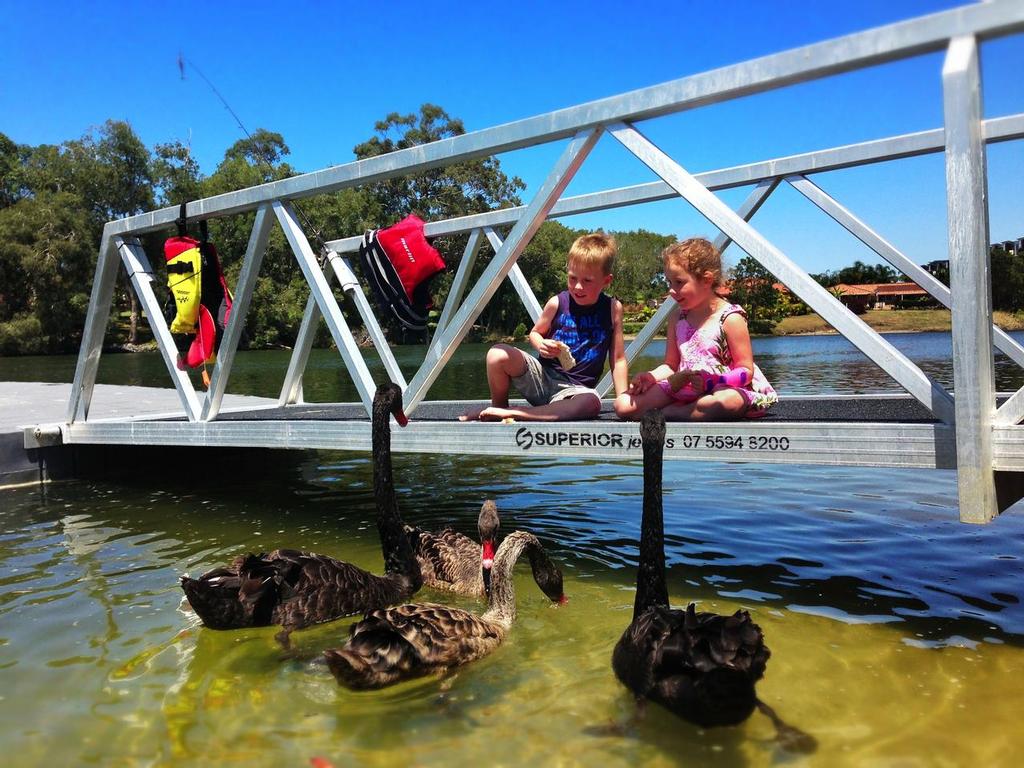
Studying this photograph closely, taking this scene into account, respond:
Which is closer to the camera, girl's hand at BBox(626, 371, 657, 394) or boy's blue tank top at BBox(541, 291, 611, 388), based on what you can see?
girl's hand at BBox(626, 371, 657, 394)

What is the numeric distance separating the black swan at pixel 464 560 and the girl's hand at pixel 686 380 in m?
1.36

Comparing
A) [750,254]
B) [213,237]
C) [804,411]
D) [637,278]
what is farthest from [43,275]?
[637,278]

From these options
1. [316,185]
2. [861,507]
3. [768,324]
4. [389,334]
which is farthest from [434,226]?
[768,324]

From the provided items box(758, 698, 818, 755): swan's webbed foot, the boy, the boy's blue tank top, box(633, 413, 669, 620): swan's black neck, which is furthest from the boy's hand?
box(758, 698, 818, 755): swan's webbed foot

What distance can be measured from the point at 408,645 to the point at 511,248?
270cm

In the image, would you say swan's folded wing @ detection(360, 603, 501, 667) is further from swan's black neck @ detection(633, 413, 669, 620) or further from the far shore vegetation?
the far shore vegetation

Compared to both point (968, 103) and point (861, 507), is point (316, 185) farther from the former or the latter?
point (861, 507)

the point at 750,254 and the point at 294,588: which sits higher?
the point at 750,254

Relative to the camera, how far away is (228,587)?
4551 millimetres

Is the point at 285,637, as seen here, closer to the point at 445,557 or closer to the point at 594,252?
the point at 445,557

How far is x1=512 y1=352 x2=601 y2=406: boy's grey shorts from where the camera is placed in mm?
6430

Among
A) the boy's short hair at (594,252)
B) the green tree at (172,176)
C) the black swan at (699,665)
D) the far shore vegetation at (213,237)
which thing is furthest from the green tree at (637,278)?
the black swan at (699,665)

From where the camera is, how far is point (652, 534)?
158 inches

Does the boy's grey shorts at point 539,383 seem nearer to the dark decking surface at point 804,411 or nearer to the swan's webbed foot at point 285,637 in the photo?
the dark decking surface at point 804,411
